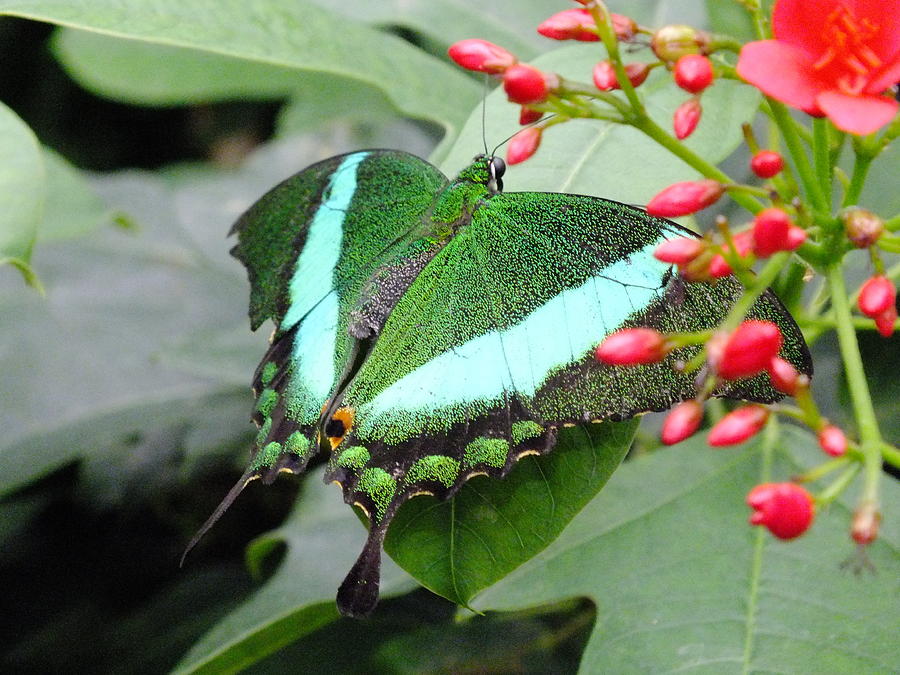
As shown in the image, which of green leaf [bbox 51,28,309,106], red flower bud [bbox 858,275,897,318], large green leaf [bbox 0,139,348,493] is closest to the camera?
red flower bud [bbox 858,275,897,318]

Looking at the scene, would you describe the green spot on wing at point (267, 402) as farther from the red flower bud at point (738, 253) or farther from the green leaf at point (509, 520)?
the red flower bud at point (738, 253)

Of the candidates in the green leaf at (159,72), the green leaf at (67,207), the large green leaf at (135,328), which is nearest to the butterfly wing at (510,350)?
the large green leaf at (135,328)

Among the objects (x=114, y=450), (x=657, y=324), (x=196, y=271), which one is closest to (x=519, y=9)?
(x=196, y=271)

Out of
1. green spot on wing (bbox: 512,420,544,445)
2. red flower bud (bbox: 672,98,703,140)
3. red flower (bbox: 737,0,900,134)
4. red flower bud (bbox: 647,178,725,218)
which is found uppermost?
red flower (bbox: 737,0,900,134)

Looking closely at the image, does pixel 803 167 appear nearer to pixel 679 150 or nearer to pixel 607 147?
pixel 679 150

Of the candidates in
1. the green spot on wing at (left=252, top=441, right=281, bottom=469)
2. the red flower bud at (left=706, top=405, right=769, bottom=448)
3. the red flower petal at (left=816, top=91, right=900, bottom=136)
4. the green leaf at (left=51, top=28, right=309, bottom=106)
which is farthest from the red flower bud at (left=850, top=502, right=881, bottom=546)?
the green leaf at (left=51, top=28, right=309, bottom=106)

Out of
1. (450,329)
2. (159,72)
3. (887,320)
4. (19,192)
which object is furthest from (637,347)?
(159,72)

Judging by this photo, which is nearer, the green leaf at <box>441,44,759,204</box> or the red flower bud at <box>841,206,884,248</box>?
the red flower bud at <box>841,206,884,248</box>

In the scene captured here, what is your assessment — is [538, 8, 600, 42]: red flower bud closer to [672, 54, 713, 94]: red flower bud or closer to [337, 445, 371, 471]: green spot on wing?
[672, 54, 713, 94]: red flower bud
